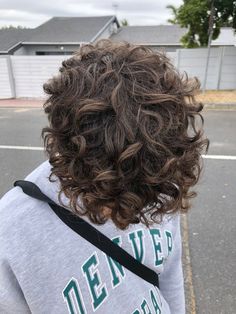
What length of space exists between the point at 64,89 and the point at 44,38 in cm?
2524

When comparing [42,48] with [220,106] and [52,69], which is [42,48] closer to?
[52,69]

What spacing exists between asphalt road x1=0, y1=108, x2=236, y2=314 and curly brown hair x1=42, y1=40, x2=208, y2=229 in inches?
67.3

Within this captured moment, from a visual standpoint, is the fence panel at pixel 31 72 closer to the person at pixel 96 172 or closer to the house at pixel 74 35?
the house at pixel 74 35

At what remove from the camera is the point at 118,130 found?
72 cm

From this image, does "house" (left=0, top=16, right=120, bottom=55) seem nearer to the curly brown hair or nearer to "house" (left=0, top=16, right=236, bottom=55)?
"house" (left=0, top=16, right=236, bottom=55)

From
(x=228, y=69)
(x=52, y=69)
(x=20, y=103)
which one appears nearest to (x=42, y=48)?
(x=52, y=69)

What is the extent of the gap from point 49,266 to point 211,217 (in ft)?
9.06

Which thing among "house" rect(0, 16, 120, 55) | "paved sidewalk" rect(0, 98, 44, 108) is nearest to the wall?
"house" rect(0, 16, 120, 55)

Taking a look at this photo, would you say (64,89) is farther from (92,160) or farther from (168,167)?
(168,167)

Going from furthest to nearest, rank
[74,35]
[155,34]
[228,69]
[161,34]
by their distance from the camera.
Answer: [155,34], [161,34], [74,35], [228,69]

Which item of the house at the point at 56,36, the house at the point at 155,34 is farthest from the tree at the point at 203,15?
the house at the point at 155,34

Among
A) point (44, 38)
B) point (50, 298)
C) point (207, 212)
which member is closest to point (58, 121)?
point (50, 298)

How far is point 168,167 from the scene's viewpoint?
77cm

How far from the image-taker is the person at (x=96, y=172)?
2.38 ft
